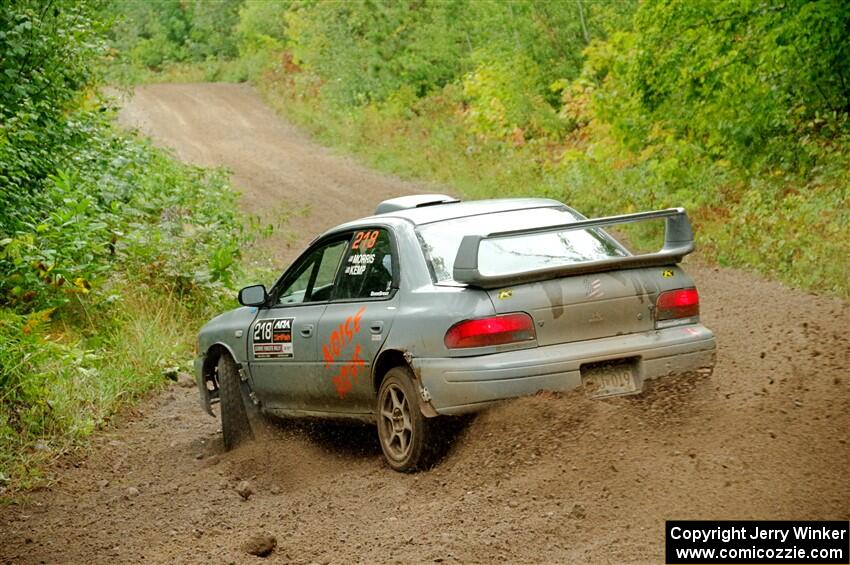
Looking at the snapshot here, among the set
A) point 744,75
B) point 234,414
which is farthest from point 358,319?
point 744,75

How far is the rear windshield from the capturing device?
6.80m

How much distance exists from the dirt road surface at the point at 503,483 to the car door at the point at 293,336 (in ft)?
1.32

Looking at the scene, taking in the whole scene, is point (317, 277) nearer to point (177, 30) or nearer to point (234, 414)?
point (234, 414)

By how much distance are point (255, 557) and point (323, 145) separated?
2619 centimetres

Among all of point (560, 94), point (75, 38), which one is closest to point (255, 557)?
point (75, 38)

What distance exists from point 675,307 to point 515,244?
3.30 ft

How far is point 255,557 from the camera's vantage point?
566cm

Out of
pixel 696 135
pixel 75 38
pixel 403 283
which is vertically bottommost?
pixel 403 283

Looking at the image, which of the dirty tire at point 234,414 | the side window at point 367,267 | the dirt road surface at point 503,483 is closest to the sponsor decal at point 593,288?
the dirt road surface at point 503,483

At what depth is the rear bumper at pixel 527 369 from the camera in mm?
6289

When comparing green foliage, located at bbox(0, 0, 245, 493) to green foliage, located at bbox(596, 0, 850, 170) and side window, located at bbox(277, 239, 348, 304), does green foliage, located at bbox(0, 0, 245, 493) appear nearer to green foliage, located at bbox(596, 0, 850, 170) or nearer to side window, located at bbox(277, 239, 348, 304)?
side window, located at bbox(277, 239, 348, 304)

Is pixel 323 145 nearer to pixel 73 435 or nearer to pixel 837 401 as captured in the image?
pixel 73 435

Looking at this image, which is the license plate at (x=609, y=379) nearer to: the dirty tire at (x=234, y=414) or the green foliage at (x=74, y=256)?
the dirty tire at (x=234, y=414)

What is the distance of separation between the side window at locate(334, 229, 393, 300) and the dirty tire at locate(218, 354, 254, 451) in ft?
4.80
